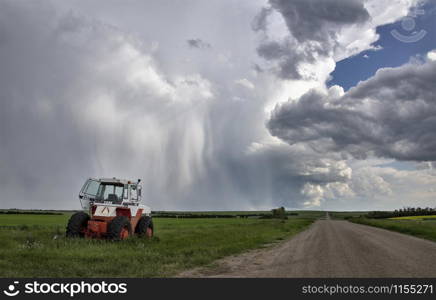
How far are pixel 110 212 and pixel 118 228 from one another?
187cm

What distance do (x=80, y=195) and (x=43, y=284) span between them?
10.9 metres

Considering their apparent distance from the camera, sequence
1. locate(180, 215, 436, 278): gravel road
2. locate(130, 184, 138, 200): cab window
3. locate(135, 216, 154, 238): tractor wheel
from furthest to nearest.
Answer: locate(135, 216, 154, 238): tractor wheel
locate(130, 184, 138, 200): cab window
locate(180, 215, 436, 278): gravel road

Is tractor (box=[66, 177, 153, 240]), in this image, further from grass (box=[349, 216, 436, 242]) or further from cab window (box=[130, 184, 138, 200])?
grass (box=[349, 216, 436, 242])

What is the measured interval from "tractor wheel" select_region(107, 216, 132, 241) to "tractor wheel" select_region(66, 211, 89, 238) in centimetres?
180

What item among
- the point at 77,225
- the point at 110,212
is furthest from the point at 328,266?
the point at 77,225

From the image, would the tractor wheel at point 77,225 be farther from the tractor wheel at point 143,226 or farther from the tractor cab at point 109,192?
the tractor wheel at point 143,226

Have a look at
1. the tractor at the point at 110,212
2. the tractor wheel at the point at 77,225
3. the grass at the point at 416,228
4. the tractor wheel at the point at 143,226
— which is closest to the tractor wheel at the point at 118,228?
the tractor at the point at 110,212

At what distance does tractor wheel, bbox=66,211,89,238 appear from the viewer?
1995 centimetres

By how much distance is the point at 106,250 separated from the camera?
647 inches

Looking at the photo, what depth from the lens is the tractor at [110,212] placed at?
1967 centimetres

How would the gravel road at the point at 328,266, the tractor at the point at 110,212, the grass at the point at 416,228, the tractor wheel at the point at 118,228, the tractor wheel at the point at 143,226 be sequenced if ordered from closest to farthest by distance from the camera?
the gravel road at the point at 328,266, the tractor wheel at the point at 118,228, the tractor at the point at 110,212, the tractor wheel at the point at 143,226, the grass at the point at 416,228

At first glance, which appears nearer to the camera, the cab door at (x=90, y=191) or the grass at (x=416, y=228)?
the cab door at (x=90, y=191)

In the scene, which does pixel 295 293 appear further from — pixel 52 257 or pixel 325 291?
pixel 52 257

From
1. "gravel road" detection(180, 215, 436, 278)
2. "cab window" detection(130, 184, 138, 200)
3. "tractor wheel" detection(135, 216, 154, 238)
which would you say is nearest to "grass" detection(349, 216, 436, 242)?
"gravel road" detection(180, 215, 436, 278)
